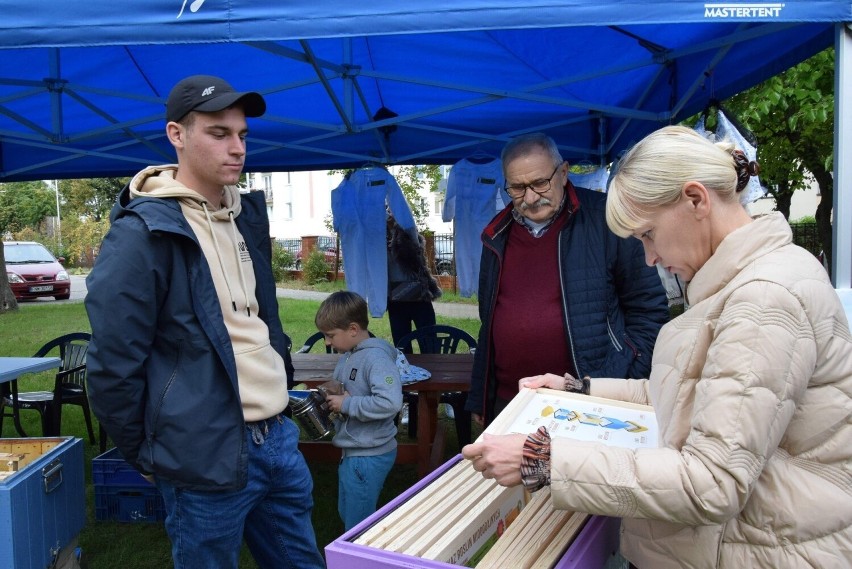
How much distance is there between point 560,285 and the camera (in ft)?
8.13

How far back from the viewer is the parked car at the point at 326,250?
20.2 metres

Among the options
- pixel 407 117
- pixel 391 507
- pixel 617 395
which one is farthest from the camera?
pixel 407 117

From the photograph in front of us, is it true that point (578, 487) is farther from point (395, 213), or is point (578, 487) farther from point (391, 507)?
point (395, 213)

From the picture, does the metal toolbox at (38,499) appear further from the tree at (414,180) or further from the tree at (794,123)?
the tree at (414,180)

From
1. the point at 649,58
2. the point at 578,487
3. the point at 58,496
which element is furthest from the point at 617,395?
the point at 649,58

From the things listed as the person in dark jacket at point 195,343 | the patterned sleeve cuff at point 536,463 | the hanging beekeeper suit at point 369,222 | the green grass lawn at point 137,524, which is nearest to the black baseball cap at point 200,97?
the person in dark jacket at point 195,343

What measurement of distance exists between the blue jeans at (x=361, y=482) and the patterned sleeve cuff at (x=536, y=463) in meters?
1.99

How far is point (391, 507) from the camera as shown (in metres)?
1.41

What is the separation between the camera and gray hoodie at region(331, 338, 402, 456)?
2986mm

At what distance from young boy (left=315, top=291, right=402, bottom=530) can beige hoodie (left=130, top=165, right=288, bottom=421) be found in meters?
0.92

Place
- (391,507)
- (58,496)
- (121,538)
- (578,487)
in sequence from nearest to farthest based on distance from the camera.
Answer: (578,487), (391,507), (58,496), (121,538)

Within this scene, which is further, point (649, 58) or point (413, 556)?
point (649, 58)

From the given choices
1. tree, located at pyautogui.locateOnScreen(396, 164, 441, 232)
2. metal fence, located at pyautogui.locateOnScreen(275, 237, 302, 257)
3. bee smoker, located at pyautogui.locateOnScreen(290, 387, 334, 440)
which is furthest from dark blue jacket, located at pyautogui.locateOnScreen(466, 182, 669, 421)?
metal fence, located at pyautogui.locateOnScreen(275, 237, 302, 257)

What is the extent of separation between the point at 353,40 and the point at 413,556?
11.7 feet
